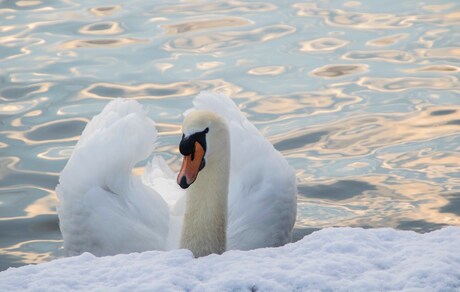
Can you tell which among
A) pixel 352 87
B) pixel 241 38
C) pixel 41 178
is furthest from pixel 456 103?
pixel 41 178

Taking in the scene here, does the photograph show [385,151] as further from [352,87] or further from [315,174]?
[352,87]

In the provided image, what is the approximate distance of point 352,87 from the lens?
32.8 ft

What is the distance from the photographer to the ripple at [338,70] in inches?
406

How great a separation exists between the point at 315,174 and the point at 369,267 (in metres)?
4.46

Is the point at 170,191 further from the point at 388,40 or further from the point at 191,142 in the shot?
the point at 388,40

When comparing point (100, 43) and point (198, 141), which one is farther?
point (100, 43)

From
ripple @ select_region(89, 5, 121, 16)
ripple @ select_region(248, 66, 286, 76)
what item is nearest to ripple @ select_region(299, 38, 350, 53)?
ripple @ select_region(248, 66, 286, 76)

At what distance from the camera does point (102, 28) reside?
38.5 feet

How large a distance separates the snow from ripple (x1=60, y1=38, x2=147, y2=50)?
736cm

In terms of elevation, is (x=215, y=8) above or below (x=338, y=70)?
above

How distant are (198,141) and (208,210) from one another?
1.27 feet

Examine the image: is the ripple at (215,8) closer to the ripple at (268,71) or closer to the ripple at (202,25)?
the ripple at (202,25)

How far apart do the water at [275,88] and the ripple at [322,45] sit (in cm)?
2

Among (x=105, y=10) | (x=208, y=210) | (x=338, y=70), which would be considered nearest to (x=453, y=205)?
(x=208, y=210)
